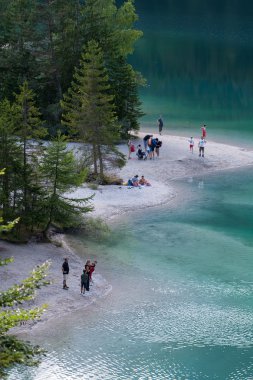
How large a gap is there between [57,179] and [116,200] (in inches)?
429

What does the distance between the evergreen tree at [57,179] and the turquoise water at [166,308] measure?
2.41 metres

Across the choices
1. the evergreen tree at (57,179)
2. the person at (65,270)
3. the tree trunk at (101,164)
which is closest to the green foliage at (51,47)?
the tree trunk at (101,164)

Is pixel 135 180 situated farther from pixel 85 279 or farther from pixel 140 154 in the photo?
pixel 85 279

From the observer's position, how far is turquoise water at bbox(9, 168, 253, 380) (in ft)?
114

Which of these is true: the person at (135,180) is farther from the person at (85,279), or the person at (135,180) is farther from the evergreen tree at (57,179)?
the person at (85,279)

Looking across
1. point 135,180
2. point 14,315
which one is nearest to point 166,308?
point 135,180

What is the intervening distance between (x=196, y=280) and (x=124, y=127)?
28601 millimetres

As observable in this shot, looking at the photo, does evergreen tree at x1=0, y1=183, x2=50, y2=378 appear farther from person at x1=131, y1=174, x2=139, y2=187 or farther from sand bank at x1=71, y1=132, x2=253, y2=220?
person at x1=131, y1=174, x2=139, y2=187

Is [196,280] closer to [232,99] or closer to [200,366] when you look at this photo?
[200,366]

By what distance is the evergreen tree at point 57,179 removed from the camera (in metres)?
46.3

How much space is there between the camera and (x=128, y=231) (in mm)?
51969

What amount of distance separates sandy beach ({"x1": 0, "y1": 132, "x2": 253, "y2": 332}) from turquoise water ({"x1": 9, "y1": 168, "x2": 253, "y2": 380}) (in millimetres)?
1009

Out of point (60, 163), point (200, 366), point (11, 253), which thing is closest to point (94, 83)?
point (60, 163)

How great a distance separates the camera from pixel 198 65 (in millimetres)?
109875
